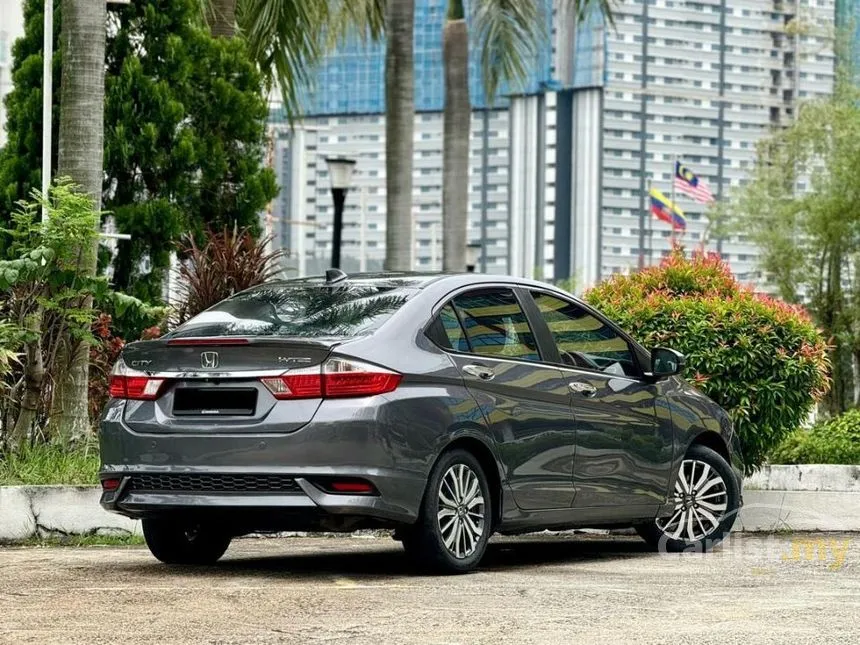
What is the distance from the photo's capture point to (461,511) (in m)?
9.02

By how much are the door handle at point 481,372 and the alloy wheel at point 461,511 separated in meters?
0.49

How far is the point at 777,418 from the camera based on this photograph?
12.9 m

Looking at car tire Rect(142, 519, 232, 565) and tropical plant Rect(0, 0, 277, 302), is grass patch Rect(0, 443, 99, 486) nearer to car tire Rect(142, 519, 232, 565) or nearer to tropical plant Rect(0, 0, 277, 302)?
car tire Rect(142, 519, 232, 565)

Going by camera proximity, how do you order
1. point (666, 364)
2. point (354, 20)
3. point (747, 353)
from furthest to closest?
point (354, 20)
point (747, 353)
point (666, 364)

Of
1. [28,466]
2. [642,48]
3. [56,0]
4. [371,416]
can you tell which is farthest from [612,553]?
[642,48]

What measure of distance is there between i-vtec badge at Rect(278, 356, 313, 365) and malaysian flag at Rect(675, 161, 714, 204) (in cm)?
5614

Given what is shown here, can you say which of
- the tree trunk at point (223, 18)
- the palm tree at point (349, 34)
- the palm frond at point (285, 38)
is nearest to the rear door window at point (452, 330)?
the tree trunk at point (223, 18)

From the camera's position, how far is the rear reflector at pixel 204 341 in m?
8.72

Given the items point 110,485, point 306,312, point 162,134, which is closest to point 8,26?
point 162,134

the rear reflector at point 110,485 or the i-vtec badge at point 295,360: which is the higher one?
the i-vtec badge at point 295,360

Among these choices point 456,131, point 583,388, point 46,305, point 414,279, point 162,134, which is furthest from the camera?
point 456,131

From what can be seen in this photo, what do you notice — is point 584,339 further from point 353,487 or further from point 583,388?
point 353,487

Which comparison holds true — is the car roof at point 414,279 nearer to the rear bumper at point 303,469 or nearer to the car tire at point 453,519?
the car tire at point 453,519

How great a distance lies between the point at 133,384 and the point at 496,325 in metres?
2.02
